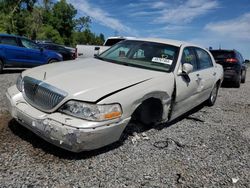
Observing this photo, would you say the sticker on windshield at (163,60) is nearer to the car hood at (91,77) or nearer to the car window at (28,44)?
the car hood at (91,77)

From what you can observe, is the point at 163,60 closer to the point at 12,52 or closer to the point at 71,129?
the point at 71,129

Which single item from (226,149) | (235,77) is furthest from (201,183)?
(235,77)

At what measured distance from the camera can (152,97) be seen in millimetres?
4203

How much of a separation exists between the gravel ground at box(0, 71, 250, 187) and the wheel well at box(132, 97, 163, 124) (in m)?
0.29

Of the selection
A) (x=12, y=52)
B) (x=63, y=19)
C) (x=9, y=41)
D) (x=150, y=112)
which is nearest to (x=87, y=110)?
(x=150, y=112)

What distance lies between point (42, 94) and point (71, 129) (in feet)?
2.28

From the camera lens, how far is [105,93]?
3.53m

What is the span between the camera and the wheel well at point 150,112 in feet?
14.4

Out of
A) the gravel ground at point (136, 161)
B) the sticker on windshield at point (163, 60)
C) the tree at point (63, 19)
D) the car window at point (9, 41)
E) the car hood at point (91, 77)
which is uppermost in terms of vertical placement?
the tree at point (63, 19)

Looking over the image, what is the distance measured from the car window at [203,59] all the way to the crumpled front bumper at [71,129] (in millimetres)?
2956

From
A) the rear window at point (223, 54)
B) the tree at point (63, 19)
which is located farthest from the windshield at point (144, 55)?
the tree at point (63, 19)

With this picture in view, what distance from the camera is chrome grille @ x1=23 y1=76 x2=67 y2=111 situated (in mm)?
3512

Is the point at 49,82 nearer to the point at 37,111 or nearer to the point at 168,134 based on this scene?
the point at 37,111

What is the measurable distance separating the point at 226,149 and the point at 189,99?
1208mm
